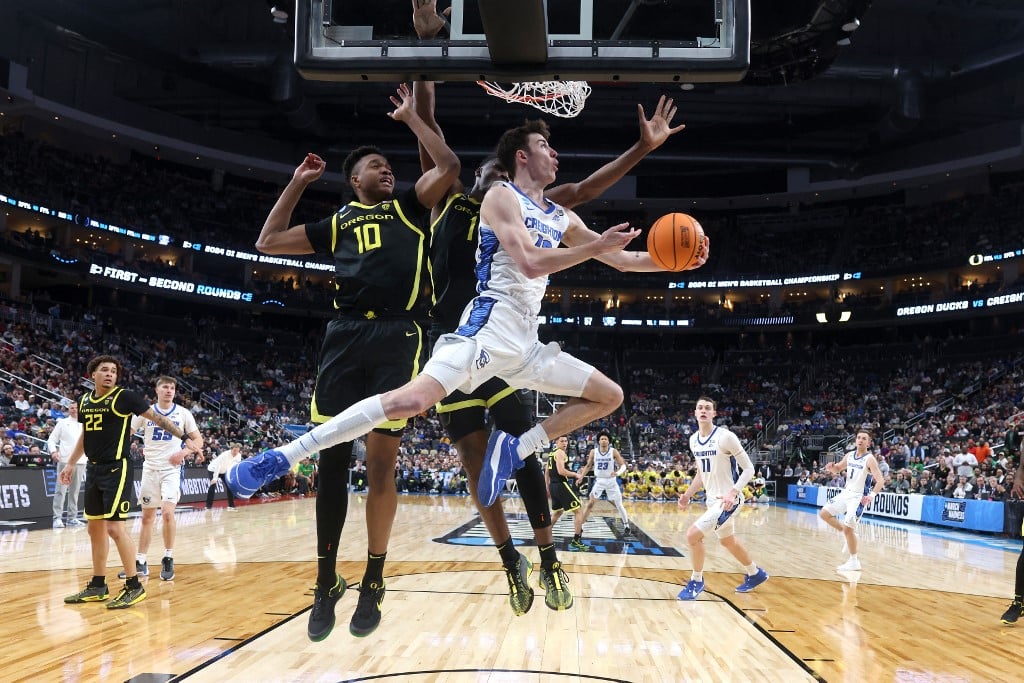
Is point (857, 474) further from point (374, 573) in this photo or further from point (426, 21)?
point (426, 21)

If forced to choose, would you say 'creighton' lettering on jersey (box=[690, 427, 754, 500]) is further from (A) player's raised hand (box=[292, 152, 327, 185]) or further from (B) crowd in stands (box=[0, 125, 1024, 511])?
(B) crowd in stands (box=[0, 125, 1024, 511])

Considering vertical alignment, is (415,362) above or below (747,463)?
Result: above

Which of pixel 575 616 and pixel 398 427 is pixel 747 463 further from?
pixel 398 427

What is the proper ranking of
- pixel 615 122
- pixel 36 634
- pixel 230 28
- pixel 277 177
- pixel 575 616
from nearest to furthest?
pixel 36 634 < pixel 575 616 < pixel 230 28 < pixel 615 122 < pixel 277 177

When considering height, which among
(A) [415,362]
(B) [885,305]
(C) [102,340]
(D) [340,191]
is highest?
(D) [340,191]

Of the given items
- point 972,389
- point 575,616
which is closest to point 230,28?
point 575,616

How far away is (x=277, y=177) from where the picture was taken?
41.2 m

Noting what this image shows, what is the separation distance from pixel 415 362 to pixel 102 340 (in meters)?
31.9

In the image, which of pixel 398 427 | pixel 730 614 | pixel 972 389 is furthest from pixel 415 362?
pixel 972 389

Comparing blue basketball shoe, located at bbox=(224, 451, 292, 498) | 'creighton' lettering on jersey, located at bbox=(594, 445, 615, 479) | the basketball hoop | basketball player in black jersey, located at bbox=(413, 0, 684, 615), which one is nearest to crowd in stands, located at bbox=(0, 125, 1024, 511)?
'creighton' lettering on jersey, located at bbox=(594, 445, 615, 479)

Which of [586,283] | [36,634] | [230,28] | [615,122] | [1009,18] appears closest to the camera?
[36,634]

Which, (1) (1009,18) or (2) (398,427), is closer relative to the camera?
(2) (398,427)

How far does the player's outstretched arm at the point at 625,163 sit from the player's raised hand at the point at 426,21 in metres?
1.20

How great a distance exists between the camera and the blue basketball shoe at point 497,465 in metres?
4.48
